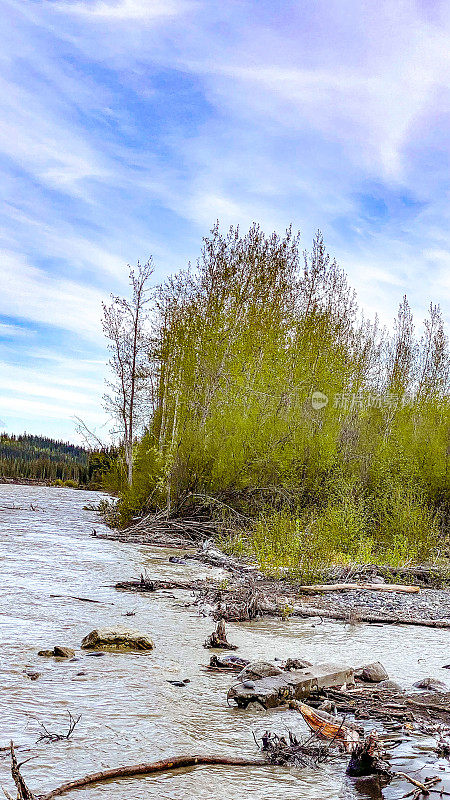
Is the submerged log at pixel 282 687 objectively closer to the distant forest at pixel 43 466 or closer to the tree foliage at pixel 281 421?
the tree foliage at pixel 281 421

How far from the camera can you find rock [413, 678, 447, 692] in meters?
6.03

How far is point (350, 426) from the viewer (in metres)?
24.2

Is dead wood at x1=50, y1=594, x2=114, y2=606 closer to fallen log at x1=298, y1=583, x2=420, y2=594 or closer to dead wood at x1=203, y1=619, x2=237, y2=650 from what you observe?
dead wood at x1=203, y1=619, x2=237, y2=650

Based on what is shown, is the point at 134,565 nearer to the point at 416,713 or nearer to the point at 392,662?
the point at 392,662

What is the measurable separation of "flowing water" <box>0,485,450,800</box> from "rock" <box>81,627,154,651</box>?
171 millimetres

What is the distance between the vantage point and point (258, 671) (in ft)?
19.4

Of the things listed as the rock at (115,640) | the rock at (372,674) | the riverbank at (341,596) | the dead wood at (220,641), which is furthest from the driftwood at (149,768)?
the riverbank at (341,596)

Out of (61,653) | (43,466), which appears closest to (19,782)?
(61,653)

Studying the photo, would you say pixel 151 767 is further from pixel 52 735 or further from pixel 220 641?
pixel 220 641

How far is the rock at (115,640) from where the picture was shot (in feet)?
23.1

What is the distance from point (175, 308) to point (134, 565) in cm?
1461

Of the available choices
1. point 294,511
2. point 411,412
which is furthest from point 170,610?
point 411,412

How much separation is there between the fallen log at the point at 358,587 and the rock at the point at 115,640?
525 centimetres

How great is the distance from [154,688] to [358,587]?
732cm
